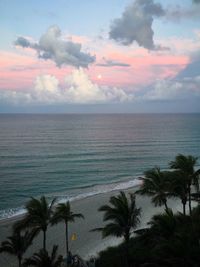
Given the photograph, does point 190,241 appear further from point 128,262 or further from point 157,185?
point 157,185

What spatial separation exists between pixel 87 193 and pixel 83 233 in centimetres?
1767

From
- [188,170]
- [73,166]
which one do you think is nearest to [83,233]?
[188,170]

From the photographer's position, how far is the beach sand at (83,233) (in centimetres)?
3184

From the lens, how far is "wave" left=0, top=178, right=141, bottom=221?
144ft

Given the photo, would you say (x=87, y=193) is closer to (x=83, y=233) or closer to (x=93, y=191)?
(x=93, y=191)

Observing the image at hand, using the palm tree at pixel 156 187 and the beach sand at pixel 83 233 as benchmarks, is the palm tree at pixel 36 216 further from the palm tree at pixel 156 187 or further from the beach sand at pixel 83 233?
the palm tree at pixel 156 187

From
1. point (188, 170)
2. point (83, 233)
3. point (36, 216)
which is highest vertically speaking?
point (188, 170)

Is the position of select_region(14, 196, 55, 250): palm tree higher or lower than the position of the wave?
higher

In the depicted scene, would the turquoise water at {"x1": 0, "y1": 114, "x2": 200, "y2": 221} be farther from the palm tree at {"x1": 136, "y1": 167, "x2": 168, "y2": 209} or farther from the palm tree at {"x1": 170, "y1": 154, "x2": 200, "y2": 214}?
the palm tree at {"x1": 170, "y1": 154, "x2": 200, "y2": 214}

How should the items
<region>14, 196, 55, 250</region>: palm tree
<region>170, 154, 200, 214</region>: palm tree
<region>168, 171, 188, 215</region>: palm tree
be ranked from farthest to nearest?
1. <region>170, 154, 200, 214</region>: palm tree
2. <region>168, 171, 188, 215</region>: palm tree
3. <region>14, 196, 55, 250</region>: palm tree

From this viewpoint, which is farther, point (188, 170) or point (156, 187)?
point (188, 170)

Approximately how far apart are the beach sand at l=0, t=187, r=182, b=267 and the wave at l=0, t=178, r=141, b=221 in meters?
2.34

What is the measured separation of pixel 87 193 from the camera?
5406 centimetres

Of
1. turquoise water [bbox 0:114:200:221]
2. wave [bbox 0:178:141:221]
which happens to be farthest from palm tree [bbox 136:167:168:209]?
turquoise water [bbox 0:114:200:221]
